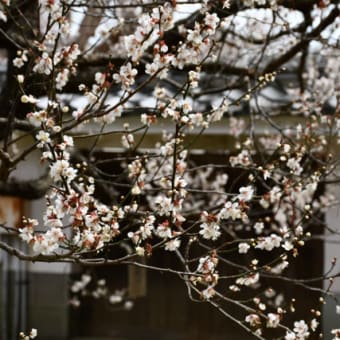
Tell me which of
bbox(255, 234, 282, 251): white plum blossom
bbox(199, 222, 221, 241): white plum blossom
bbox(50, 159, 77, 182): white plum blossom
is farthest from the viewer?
bbox(255, 234, 282, 251): white plum blossom

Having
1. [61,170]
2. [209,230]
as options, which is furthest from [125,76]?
[209,230]

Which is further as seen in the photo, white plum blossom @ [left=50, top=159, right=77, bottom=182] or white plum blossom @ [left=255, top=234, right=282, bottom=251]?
white plum blossom @ [left=255, top=234, right=282, bottom=251]

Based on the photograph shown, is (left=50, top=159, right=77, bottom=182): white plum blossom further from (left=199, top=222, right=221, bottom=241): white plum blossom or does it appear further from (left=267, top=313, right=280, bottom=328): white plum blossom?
(left=267, top=313, right=280, bottom=328): white plum blossom

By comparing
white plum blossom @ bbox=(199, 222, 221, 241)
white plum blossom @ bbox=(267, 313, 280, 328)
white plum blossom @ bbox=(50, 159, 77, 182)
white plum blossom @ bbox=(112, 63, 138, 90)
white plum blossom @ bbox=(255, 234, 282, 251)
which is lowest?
white plum blossom @ bbox=(267, 313, 280, 328)

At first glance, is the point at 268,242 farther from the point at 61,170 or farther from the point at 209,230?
the point at 61,170

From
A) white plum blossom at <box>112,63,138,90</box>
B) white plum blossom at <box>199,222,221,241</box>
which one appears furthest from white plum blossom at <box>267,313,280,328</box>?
white plum blossom at <box>112,63,138,90</box>

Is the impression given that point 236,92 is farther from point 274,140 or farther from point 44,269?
point 44,269

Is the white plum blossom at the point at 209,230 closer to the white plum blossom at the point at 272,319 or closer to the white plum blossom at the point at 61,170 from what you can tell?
the white plum blossom at the point at 61,170

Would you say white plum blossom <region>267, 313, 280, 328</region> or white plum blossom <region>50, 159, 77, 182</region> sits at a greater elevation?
white plum blossom <region>50, 159, 77, 182</region>

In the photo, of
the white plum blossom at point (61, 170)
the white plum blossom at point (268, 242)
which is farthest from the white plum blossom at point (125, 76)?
the white plum blossom at point (268, 242)

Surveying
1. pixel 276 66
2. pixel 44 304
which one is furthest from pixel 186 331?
pixel 276 66

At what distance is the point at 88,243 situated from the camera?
272 centimetres

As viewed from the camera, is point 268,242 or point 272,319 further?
point 272,319

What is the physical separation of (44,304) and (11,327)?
1.65ft
